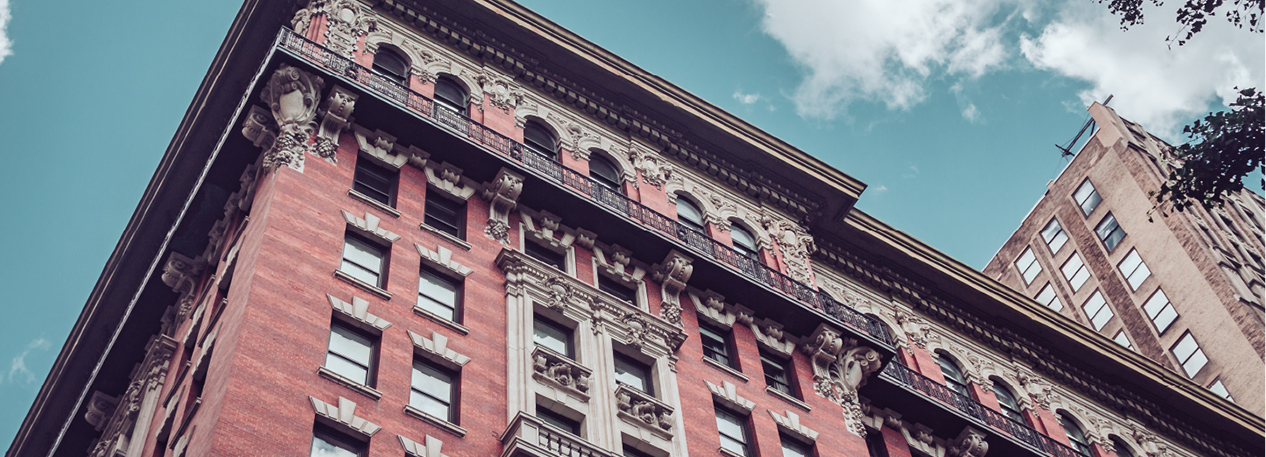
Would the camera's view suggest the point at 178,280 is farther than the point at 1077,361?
No

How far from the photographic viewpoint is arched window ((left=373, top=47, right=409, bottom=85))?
38.9 meters

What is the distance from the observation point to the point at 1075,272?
259 ft

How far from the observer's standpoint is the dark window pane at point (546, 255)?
35812 mm

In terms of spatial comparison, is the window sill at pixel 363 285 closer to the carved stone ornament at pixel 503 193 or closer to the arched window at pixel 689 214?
the carved stone ornament at pixel 503 193

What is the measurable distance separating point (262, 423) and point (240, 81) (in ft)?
54.0

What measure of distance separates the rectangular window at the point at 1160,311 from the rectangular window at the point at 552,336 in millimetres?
48930

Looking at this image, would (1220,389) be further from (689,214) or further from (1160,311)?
(689,214)

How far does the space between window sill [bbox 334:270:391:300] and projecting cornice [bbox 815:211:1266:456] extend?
Answer: 67.0ft

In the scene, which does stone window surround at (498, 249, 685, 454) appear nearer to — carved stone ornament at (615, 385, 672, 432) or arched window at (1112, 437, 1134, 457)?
carved stone ornament at (615, 385, 672, 432)

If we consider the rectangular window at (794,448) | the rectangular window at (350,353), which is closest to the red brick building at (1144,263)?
the rectangular window at (794,448)

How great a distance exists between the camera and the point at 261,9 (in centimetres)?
3934

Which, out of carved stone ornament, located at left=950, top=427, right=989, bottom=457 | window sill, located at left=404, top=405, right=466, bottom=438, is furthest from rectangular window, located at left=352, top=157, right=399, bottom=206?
carved stone ornament, located at left=950, top=427, right=989, bottom=457

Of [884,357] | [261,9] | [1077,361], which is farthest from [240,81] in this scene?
[1077,361]

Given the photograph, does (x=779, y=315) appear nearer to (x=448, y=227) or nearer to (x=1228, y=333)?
(x=448, y=227)
